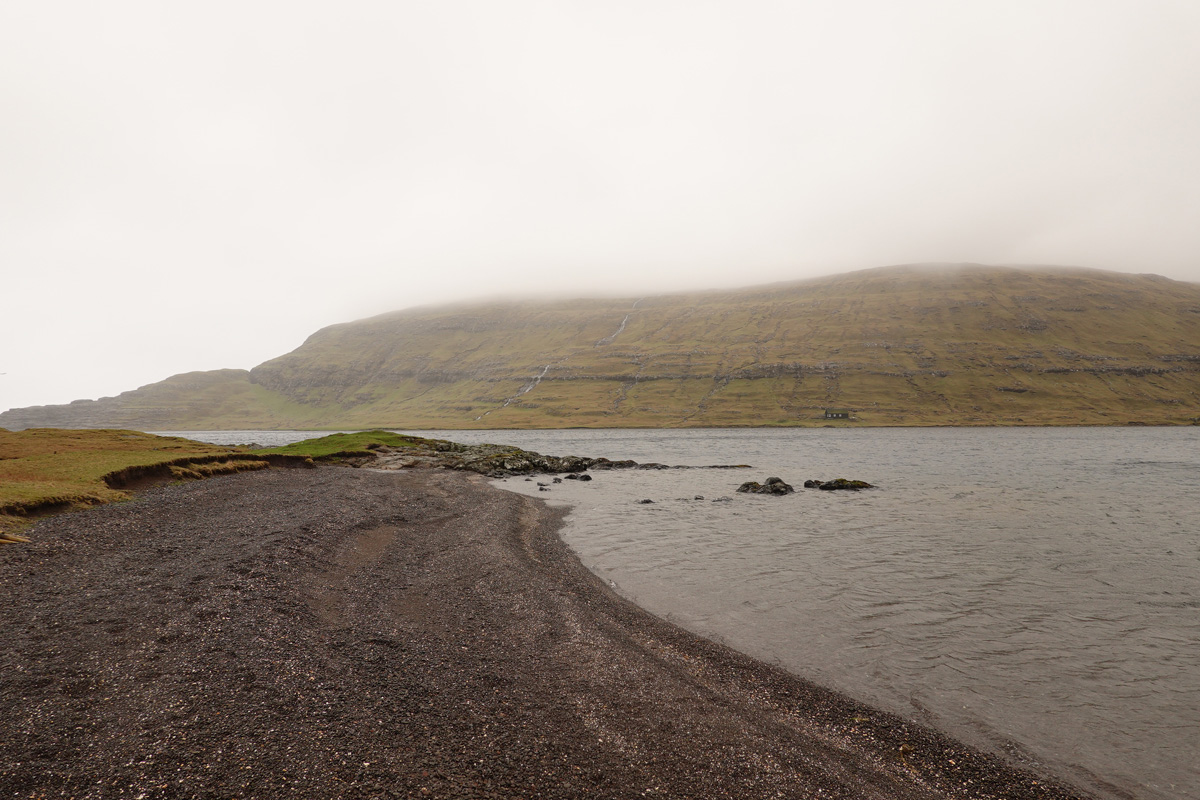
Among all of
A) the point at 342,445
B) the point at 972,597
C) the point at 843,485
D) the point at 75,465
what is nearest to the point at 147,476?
the point at 75,465

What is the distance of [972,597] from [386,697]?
24553 millimetres

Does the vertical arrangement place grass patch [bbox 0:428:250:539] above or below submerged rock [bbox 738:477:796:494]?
above

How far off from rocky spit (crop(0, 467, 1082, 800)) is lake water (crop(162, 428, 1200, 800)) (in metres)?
2.32

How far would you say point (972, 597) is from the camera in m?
23.5

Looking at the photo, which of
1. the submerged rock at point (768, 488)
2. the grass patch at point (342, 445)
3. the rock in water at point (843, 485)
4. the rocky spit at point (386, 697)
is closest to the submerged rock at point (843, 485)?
the rock in water at point (843, 485)

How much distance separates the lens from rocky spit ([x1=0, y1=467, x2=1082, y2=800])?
9.98 meters

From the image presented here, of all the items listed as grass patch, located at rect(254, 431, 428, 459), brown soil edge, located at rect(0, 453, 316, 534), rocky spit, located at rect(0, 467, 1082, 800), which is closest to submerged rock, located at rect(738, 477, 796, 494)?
rocky spit, located at rect(0, 467, 1082, 800)

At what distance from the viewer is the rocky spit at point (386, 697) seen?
9.98m

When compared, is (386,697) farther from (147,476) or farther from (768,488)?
(768,488)

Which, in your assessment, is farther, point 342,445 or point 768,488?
point 342,445

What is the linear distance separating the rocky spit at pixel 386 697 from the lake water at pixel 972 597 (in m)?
2.32

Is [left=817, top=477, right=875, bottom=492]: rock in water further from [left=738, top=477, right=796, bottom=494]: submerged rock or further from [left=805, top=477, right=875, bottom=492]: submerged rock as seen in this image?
[left=738, top=477, right=796, bottom=494]: submerged rock

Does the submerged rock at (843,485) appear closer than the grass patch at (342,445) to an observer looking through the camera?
Yes

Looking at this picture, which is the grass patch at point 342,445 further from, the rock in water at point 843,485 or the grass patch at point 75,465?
the rock in water at point 843,485
